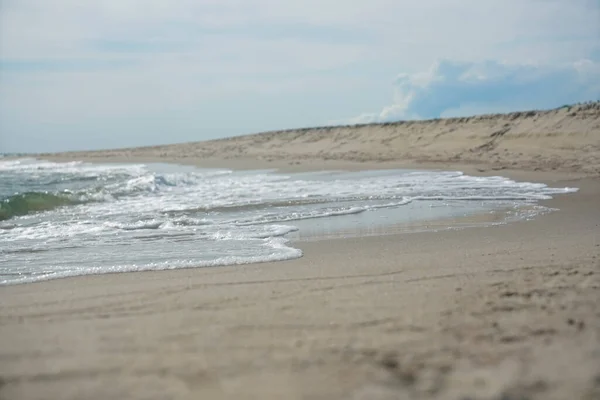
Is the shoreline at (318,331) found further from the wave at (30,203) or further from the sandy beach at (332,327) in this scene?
the wave at (30,203)

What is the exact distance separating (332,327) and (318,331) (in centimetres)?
11

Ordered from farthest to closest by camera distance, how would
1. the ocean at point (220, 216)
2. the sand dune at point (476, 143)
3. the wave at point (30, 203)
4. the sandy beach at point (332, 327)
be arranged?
1. the sand dune at point (476, 143)
2. the wave at point (30, 203)
3. the ocean at point (220, 216)
4. the sandy beach at point (332, 327)

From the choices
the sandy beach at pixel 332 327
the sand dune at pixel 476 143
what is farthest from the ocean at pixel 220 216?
the sand dune at pixel 476 143

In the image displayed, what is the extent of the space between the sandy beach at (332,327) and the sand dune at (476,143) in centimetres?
1073

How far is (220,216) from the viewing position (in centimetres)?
1004

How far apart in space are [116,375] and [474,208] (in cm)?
792

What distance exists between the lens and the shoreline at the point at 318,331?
10.1ft

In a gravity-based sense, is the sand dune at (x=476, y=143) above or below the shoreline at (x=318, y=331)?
above

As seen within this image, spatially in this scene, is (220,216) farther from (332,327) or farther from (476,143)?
(476,143)

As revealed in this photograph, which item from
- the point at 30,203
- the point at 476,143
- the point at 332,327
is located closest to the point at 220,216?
the point at 30,203

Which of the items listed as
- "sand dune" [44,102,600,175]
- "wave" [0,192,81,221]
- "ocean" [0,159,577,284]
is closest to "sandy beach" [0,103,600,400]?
"ocean" [0,159,577,284]

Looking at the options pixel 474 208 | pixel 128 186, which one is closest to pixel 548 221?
pixel 474 208

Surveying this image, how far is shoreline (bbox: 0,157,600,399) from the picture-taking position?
308 centimetres

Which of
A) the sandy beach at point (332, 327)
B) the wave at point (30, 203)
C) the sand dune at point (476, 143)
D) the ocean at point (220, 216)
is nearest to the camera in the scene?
the sandy beach at point (332, 327)
